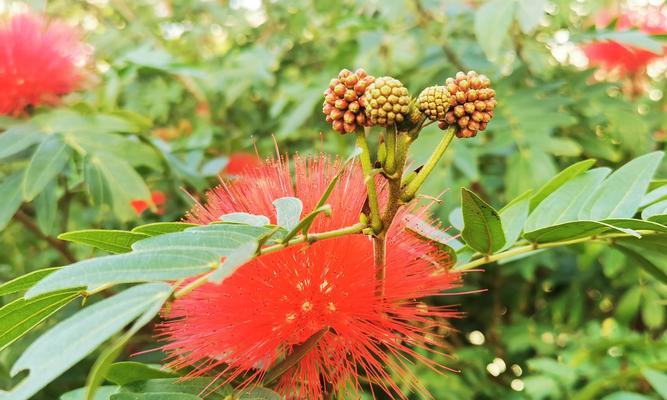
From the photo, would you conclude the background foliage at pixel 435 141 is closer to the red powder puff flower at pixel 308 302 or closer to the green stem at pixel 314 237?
the red powder puff flower at pixel 308 302

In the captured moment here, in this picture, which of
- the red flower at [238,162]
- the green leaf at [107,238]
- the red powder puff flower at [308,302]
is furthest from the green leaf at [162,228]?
the red flower at [238,162]

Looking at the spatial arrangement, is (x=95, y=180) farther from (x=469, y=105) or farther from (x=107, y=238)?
(x=469, y=105)

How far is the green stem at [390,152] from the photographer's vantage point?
0.96 meters

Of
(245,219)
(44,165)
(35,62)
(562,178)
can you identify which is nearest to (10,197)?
(44,165)

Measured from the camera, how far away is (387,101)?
925 millimetres

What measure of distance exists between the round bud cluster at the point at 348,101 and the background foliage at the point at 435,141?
1.77 feet

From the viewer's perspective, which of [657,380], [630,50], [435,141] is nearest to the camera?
[657,380]

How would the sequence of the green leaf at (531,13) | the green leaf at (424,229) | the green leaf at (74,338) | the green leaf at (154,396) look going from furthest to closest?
the green leaf at (531,13), the green leaf at (424,229), the green leaf at (154,396), the green leaf at (74,338)

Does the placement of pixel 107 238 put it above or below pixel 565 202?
above

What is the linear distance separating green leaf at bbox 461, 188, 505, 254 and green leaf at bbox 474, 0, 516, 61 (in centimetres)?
78

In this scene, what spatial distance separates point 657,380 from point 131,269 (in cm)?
136

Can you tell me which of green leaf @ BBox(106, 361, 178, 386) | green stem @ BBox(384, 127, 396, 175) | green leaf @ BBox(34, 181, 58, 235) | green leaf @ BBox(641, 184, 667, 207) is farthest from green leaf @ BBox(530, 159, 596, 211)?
green leaf @ BBox(34, 181, 58, 235)

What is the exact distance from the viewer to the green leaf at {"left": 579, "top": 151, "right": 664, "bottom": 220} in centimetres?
128

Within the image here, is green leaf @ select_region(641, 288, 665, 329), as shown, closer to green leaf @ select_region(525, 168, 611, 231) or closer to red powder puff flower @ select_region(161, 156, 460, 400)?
green leaf @ select_region(525, 168, 611, 231)
